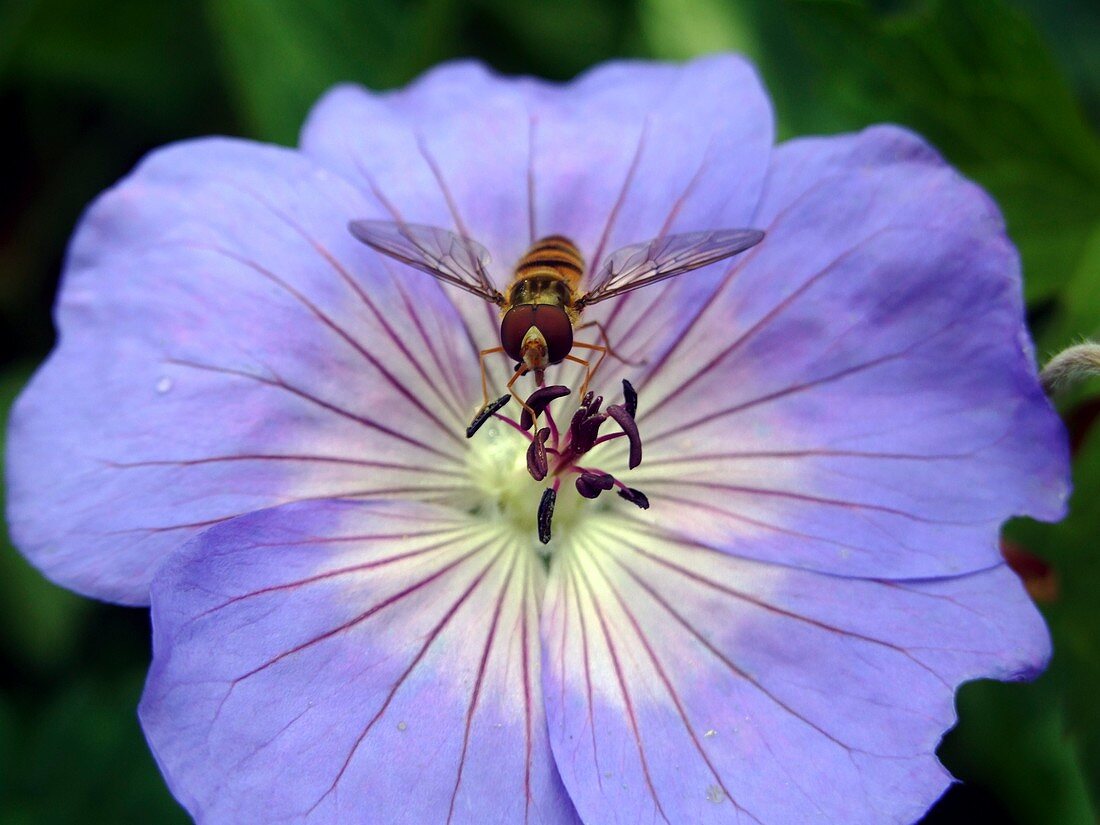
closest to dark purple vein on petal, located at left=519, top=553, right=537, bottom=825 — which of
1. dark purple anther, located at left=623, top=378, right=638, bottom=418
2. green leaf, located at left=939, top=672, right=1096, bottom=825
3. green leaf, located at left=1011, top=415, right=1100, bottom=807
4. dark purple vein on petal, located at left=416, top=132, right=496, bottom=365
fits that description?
dark purple anther, located at left=623, top=378, right=638, bottom=418

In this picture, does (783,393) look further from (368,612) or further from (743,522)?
(368,612)

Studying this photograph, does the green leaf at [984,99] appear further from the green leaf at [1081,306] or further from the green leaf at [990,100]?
the green leaf at [1081,306]

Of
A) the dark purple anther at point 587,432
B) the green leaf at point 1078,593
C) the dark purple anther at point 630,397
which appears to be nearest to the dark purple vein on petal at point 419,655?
the dark purple anther at point 587,432

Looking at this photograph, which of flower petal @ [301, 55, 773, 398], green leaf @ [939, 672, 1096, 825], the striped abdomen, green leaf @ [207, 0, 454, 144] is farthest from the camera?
green leaf @ [207, 0, 454, 144]

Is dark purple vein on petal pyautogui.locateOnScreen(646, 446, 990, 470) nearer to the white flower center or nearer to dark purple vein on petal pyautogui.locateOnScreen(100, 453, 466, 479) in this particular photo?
the white flower center

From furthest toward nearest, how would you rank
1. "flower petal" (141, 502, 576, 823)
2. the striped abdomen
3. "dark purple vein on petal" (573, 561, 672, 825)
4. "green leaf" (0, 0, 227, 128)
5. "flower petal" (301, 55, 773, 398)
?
"green leaf" (0, 0, 227, 128)
"flower petal" (301, 55, 773, 398)
the striped abdomen
"dark purple vein on petal" (573, 561, 672, 825)
"flower petal" (141, 502, 576, 823)

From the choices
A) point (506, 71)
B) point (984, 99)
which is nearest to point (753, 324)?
point (984, 99)
